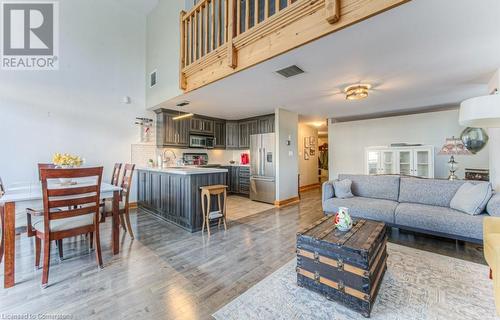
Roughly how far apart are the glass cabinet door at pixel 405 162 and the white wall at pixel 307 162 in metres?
2.87

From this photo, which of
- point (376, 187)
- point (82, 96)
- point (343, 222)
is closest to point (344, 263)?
point (343, 222)

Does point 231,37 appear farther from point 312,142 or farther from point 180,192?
point 312,142

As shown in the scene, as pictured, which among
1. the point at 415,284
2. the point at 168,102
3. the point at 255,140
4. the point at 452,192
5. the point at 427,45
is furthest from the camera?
the point at 255,140

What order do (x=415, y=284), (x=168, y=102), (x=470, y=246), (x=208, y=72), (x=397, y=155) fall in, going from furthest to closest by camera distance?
(x=397, y=155)
(x=168, y=102)
(x=208, y=72)
(x=470, y=246)
(x=415, y=284)

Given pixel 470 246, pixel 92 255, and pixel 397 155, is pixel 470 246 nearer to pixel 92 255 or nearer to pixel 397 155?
pixel 397 155

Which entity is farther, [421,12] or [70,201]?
[70,201]

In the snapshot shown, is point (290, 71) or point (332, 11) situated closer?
point (332, 11)

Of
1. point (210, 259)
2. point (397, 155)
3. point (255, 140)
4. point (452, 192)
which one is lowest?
point (210, 259)

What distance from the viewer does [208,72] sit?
344 centimetres

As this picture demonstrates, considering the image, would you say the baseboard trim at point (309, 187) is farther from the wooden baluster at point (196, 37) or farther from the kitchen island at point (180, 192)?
the wooden baluster at point (196, 37)

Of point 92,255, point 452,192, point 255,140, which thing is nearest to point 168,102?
point 255,140

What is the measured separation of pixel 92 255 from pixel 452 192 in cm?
493

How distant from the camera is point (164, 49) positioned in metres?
4.69

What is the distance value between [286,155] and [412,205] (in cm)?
293
